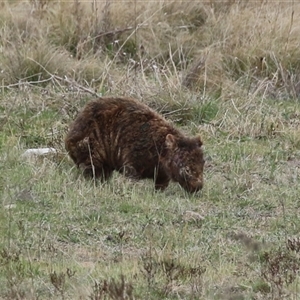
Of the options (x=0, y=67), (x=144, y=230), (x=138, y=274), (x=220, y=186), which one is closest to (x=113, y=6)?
(x=0, y=67)

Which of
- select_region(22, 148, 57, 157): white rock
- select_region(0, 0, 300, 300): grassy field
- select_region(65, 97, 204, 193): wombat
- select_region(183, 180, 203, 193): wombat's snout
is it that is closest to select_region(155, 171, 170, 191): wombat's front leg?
select_region(65, 97, 204, 193): wombat

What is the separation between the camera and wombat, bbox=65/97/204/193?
795 cm

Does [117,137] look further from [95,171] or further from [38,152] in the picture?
[38,152]

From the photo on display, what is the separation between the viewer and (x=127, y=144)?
8.04m

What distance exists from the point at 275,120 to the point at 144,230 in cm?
354

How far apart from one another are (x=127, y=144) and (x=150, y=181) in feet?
1.52

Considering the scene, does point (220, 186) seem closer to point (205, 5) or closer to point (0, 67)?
point (0, 67)

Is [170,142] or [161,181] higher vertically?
[170,142]

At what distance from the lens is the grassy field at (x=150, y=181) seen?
19.4ft

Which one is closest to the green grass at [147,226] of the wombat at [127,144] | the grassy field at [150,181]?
the grassy field at [150,181]

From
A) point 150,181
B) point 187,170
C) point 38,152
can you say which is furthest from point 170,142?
point 38,152

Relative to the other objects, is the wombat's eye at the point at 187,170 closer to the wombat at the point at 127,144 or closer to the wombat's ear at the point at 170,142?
the wombat at the point at 127,144

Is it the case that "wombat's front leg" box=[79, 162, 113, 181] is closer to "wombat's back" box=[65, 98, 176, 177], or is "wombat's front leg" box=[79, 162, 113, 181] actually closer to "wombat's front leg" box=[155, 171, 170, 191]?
"wombat's back" box=[65, 98, 176, 177]

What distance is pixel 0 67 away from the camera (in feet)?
36.1
